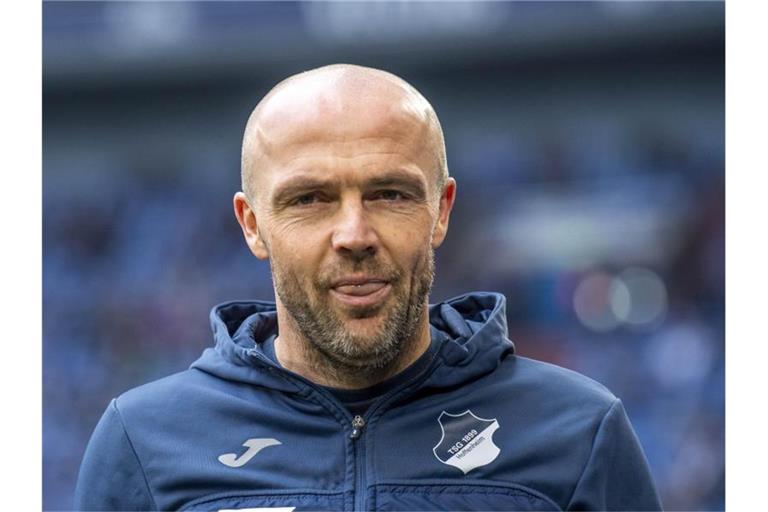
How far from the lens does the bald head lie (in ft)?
6.95

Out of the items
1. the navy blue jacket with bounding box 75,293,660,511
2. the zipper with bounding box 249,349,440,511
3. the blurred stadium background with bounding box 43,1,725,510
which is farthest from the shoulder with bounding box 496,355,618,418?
the blurred stadium background with bounding box 43,1,725,510

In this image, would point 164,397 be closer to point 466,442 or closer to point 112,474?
point 112,474

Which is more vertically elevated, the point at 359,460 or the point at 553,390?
the point at 553,390

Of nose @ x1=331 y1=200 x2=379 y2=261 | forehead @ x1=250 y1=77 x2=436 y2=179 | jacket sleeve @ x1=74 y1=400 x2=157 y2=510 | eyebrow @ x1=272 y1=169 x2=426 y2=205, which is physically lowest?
jacket sleeve @ x1=74 y1=400 x2=157 y2=510

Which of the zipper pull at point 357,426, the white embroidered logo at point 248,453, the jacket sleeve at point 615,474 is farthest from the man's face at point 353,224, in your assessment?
the jacket sleeve at point 615,474

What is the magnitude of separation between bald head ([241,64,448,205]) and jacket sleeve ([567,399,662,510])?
0.59 m

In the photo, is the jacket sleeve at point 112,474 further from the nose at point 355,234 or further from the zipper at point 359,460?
the nose at point 355,234

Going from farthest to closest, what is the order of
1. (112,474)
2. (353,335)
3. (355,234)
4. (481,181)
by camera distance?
(481,181)
(112,474)
(353,335)
(355,234)

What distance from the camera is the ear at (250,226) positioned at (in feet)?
7.45

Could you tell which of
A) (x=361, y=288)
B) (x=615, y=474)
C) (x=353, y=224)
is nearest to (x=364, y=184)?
(x=353, y=224)

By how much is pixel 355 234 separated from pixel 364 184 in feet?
0.34

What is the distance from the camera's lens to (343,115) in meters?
2.12

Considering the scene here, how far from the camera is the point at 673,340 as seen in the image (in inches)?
313

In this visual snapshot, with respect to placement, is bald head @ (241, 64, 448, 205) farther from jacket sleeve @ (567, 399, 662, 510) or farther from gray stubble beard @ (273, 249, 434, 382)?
jacket sleeve @ (567, 399, 662, 510)
